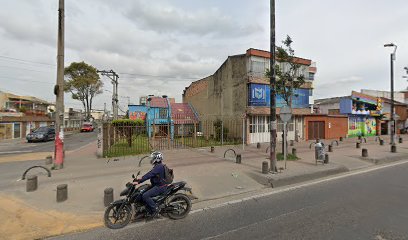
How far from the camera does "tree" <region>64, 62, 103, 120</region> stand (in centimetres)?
4122

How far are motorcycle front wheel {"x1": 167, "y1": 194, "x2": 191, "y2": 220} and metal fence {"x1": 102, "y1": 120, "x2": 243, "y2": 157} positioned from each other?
9.02m

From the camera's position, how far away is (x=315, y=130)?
23719mm

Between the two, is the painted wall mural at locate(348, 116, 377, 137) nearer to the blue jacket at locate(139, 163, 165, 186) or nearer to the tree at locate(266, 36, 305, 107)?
the tree at locate(266, 36, 305, 107)

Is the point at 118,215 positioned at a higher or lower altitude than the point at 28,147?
higher

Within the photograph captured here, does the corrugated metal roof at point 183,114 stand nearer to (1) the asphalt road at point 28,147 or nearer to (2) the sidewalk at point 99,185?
(1) the asphalt road at point 28,147

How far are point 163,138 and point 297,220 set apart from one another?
16556 mm

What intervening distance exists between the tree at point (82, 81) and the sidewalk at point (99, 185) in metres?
35.1

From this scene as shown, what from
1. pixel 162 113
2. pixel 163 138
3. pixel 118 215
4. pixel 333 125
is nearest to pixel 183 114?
pixel 162 113

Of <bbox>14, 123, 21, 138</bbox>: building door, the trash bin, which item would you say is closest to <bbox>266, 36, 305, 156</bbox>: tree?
the trash bin

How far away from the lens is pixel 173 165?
1046 centimetres

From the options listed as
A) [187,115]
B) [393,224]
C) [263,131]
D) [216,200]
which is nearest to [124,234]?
[216,200]

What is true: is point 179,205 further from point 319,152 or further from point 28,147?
point 28,147

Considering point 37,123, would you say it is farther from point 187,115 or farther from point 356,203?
point 356,203

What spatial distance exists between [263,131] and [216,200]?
49.9 feet
